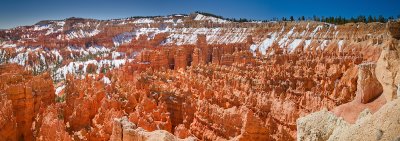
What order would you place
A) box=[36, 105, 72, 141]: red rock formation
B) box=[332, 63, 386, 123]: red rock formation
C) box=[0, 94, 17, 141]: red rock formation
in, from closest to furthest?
1. box=[332, 63, 386, 123]: red rock formation
2. box=[36, 105, 72, 141]: red rock formation
3. box=[0, 94, 17, 141]: red rock formation

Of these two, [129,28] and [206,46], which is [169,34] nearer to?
[129,28]

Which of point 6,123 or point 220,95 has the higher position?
point 220,95

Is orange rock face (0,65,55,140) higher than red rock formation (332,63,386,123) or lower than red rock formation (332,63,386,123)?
lower

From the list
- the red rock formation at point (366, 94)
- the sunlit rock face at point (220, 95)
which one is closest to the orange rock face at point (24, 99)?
the sunlit rock face at point (220, 95)

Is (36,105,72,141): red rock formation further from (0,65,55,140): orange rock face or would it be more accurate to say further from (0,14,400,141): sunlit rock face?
(0,65,55,140): orange rock face

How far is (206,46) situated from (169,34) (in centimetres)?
3945

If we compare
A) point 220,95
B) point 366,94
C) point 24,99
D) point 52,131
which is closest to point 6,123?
point 52,131

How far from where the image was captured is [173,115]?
1131 inches

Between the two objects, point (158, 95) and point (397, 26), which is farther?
point (158, 95)

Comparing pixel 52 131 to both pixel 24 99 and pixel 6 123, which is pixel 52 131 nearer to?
pixel 6 123

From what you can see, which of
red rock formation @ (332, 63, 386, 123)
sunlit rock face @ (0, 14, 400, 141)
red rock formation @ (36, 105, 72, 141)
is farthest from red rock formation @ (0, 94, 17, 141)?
red rock formation @ (332, 63, 386, 123)

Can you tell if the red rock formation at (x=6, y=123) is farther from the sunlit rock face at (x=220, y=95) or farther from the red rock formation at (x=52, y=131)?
the red rock formation at (x=52, y=131)

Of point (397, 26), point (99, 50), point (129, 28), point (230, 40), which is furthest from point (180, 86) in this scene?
point (129, 28)

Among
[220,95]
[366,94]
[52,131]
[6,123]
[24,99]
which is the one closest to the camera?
[366,94]
